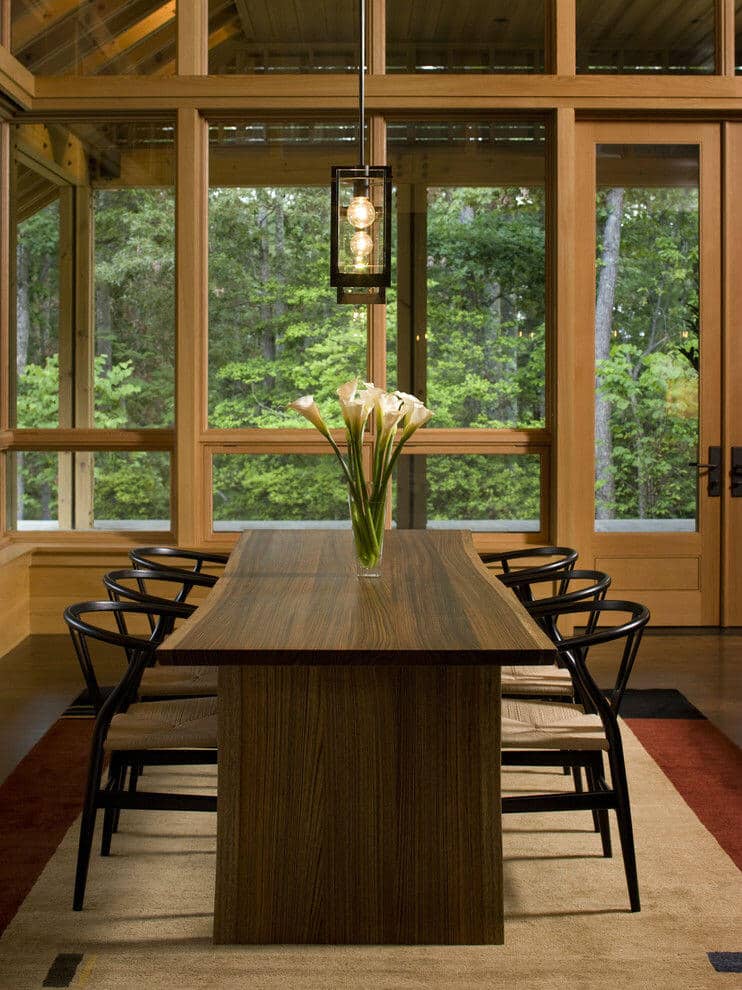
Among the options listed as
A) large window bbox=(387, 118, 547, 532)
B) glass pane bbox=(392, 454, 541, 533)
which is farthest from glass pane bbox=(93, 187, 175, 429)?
glass pane bbox=(392, 454, 541, 533)

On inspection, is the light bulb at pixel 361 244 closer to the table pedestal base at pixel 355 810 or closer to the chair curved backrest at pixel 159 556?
the chair curved backrest at pixel 159 556

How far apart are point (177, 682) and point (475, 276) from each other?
3.46 metres

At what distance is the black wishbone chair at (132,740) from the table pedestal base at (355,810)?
0.72 feet

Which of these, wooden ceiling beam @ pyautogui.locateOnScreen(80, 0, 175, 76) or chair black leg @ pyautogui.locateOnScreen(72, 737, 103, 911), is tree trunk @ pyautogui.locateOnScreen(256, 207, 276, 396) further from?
chair black leg @ pyautogui.locateOnScreen(72, 737, 103, 911)

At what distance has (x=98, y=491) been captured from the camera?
6.54 m

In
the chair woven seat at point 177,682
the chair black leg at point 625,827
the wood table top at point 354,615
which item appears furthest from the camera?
the chair woven seat at point 177,682

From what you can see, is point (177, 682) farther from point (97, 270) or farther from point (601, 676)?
point (97, 270)

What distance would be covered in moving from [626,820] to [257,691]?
1000mm

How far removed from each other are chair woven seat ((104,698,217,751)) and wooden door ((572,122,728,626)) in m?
3.51

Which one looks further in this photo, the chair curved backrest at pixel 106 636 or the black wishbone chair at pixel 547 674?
the black wishbone chair at pixel 547 674

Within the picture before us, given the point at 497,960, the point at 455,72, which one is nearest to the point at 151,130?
the point at 455,72

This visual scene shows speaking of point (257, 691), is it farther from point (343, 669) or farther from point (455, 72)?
point (455, 72)

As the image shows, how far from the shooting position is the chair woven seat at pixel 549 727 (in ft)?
→ 10.2

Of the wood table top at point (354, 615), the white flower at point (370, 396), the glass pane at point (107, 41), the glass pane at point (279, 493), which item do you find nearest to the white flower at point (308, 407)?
the white flower at point (370, 396)
